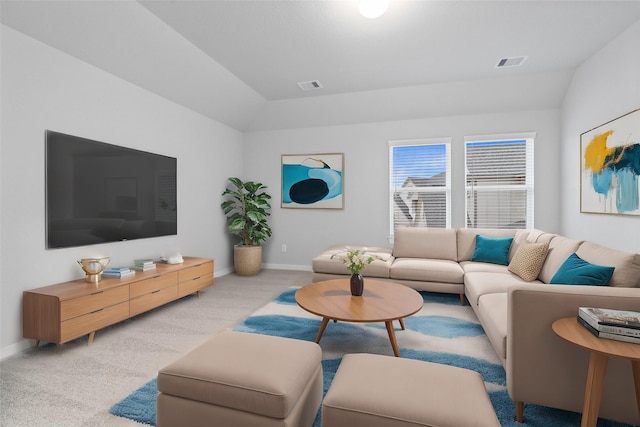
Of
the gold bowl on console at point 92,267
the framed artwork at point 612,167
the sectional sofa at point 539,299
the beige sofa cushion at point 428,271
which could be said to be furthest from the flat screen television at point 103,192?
the framed artwork at point 612,167

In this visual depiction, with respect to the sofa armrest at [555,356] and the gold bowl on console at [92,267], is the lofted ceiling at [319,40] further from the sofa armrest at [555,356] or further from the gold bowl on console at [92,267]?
the sofa armrest at [555,356]

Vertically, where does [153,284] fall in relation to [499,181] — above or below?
below

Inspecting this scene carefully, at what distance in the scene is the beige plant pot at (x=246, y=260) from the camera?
199 inches

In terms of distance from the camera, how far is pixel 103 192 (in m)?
3.10

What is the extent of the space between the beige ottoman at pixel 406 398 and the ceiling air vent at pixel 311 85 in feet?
12.6

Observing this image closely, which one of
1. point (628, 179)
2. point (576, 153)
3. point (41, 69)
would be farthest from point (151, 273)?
point (576, 153)

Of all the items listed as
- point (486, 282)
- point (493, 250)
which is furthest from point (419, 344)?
point (493, 250)

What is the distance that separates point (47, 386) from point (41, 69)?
2466 mm

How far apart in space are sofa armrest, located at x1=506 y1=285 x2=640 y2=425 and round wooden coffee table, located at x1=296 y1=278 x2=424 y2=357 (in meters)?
0.72

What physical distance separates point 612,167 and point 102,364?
485 centimetres

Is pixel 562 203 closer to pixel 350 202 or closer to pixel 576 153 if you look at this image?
pixel 576 153

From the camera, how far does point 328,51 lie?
339 centimetres

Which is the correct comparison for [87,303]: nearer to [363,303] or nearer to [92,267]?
[92,267]

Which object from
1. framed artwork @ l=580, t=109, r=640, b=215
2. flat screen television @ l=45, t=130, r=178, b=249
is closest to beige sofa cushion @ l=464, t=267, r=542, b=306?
framed artwork @ l=580, t=109, r=640, b=215
